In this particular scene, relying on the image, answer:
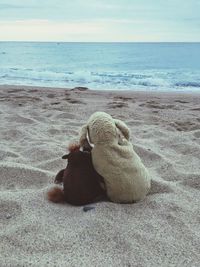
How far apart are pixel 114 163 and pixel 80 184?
9.4 inches

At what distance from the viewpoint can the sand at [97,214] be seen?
171 centimetres

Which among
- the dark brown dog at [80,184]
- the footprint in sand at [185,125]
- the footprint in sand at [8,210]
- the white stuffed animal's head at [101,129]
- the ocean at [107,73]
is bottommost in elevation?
the ocean at [107,73]

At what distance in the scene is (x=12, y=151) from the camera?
3236 mm

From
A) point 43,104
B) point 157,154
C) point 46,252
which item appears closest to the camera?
point 46,252

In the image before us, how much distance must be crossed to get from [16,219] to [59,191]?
1.17ft

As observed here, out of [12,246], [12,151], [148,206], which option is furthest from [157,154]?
[12,246]

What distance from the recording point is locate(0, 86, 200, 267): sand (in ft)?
5.62

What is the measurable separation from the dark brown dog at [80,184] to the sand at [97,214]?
70 millimetres

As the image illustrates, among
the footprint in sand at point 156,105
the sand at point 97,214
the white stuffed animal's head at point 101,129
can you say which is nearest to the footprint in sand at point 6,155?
the sand at point 97,214

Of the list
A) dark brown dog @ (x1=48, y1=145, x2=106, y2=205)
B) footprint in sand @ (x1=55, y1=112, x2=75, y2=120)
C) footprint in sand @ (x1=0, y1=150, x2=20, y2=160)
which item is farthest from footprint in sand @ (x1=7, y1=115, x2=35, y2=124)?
dark brown dog @ (x1=48, y1=145, x2=106, y2=205)

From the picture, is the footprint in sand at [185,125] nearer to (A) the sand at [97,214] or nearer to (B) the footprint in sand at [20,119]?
(A) the sand at [97,214]

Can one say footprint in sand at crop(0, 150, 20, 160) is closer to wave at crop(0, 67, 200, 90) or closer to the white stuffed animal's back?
the white stuffed animal's back

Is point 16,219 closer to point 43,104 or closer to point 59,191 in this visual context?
point 59,191

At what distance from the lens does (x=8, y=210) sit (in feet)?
7.07
